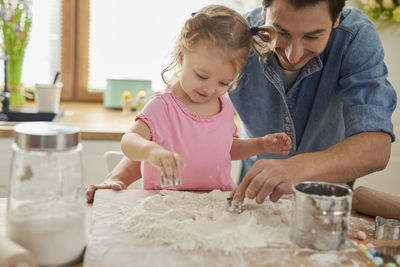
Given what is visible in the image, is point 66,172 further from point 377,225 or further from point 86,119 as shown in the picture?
point 86,119

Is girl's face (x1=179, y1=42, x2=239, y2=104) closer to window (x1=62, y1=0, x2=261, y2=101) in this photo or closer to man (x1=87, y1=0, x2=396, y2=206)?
man (x1=87, y1=0, x2=396, y2=206)

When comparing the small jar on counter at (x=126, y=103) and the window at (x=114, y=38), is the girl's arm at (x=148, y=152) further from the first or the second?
the window at (x=114, y=38)

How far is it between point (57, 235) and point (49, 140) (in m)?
0.15

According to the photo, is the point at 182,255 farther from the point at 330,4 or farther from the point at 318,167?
the point at 330,4

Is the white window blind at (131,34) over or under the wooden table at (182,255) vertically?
over

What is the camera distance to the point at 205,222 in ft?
3.27

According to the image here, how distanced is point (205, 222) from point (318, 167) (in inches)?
15.2

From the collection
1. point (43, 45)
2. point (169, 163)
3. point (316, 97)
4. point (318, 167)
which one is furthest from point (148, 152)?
point (43, 45)

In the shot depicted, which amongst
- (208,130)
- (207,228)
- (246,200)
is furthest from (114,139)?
(207,228)

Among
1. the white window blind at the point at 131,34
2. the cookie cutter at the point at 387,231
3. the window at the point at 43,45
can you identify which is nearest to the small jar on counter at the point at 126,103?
the white window blind at the point at 131,34

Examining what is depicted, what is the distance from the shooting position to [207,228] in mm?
969

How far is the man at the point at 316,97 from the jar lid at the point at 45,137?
44cm

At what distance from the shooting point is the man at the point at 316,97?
1.23m

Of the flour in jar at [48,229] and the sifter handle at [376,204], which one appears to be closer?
the flour in jar at [48,229]
